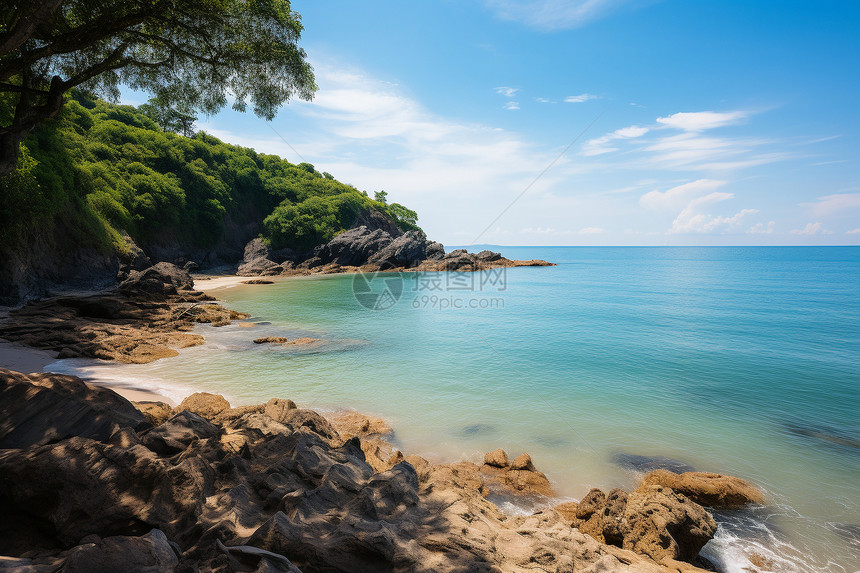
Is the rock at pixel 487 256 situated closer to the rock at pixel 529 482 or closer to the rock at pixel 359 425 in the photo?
the rock at pixel 359 425

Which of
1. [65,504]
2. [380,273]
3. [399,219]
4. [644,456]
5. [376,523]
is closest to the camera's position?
[65,504]

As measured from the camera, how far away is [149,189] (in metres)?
41.0

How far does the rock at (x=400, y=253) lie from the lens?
189ft

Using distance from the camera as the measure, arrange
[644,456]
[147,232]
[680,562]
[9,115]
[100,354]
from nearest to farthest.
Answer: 1. [680,562]
2. [644,456]
3. [100,354]
4. [9,115]
5. [147,232]

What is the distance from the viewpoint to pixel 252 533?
330cm

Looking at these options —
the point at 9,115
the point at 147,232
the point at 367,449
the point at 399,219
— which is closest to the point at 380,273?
the point at 147,232

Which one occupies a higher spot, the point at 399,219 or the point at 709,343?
the point at 399,219

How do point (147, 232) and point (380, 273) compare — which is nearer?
point (147, 232)

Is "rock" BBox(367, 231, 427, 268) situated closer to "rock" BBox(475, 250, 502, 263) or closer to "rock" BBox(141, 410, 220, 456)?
"rock" BBox(475, 250, 502, 263)

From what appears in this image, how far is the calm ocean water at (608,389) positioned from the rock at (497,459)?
0.52 metres

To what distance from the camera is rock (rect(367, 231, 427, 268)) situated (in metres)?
57.6

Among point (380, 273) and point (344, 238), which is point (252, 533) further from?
point (344, 238)

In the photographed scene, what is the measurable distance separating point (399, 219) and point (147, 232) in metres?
51.7

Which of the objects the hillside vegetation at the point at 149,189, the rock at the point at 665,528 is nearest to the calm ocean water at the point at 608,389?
the rock at the point at 665,528
